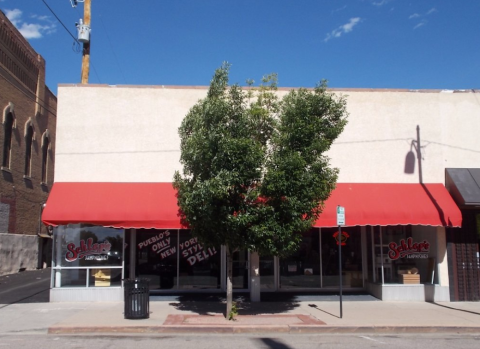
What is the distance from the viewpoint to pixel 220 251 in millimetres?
16250

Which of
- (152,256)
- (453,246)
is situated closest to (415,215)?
(453,246)

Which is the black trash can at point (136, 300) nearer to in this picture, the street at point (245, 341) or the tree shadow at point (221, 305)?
the street at point (245, 341)

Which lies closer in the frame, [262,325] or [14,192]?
[262,325]

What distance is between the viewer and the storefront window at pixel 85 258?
15.2 metres

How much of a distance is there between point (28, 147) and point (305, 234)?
20718 mm

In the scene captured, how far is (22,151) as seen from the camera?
28953 mm

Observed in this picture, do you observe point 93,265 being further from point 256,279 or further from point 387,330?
point 387,330

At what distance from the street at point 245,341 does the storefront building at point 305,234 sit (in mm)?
4204

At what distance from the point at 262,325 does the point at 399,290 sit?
20.3ft

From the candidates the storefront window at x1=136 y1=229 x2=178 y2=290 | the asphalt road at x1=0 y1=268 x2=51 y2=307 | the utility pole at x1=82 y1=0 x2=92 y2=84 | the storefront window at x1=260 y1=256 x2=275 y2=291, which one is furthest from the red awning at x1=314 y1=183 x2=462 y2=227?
the utility pole at x1=82 y1=0 x2=92 y2=84

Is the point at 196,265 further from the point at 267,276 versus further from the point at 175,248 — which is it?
the point at 267,276

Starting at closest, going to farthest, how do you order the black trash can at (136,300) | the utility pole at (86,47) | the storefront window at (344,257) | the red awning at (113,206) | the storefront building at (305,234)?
1. the black trash can at (136,300)
2. the red awning at (113,206)
3. the storefront building at (305,234)
4. the storefront window at (344,257)
5. the utility pole at (86,47)

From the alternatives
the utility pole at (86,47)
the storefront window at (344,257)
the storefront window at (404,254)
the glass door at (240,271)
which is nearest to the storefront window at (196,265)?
the glass door at (240,271)

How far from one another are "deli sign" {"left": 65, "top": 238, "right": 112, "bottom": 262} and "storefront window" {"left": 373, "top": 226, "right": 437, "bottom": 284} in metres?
8.62
